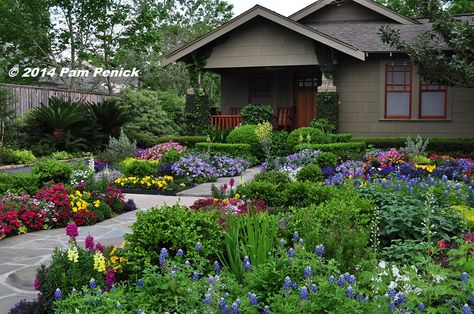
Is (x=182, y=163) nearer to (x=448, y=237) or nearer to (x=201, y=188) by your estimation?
(x=201, y=188)

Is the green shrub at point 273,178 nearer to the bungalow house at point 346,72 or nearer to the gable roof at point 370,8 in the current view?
the bungalow house at point 346,72

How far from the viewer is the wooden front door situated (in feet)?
69.5

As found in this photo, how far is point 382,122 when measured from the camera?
19.2 metres

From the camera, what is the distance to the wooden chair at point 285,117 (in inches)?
811

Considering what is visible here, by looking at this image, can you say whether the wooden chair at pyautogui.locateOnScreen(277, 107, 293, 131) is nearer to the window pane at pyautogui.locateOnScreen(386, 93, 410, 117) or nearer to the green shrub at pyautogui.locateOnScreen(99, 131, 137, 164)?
the window pane at pyautogui.locateOnScreen(386, 93, 410, 117)

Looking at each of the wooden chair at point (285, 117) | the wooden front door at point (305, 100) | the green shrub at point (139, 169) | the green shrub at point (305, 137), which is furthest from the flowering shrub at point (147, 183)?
the wooden front door at point (305, 100)

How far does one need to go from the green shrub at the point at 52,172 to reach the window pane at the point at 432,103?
43.0 feet

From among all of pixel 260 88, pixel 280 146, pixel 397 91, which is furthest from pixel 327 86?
pixel 260 88

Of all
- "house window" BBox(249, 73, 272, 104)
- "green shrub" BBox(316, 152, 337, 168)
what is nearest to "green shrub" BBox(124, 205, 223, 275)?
"green shrub" BBox(316, 152, 337, 168)

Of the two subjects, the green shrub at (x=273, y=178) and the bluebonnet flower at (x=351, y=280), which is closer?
the bluebonnet flower at (x=351, y=280)

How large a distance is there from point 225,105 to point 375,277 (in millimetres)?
18792

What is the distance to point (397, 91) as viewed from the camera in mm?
19156

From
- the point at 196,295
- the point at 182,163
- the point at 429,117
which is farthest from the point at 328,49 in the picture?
the point at 196,295

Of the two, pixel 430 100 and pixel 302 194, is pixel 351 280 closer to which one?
pixel 302 194
